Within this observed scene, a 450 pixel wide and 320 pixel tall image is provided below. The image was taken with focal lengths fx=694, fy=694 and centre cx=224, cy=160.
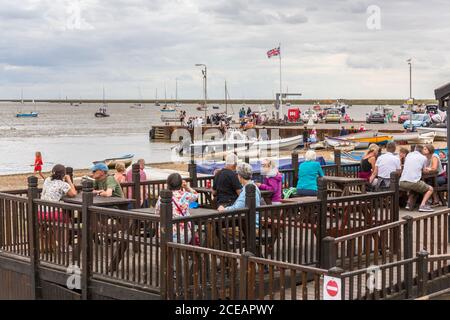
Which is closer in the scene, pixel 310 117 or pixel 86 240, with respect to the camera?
pixel 86 240

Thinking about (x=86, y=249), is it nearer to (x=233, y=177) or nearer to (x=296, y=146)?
(x=233, y=177)

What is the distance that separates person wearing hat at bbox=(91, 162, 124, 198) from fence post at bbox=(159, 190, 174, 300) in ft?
12.7

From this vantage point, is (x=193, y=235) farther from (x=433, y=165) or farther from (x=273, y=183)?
(x=433, y=165)

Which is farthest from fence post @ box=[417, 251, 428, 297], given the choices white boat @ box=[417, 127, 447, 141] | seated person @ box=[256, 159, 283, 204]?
white boat @ box=[417, 127, 447, 141]

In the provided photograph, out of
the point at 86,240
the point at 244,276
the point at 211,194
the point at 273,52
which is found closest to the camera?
the point at 244,276

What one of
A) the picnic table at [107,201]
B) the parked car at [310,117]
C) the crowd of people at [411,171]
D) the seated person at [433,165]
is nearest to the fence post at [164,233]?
the picnic table at [107,201]

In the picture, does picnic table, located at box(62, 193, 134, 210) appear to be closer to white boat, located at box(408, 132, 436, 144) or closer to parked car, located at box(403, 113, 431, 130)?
white boat, located at box(408, 132, 436, 144)

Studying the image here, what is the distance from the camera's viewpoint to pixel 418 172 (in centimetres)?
1572

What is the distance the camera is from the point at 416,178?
15734 mm

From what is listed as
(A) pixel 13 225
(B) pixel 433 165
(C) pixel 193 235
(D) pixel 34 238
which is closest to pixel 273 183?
(C) pixel 193 235

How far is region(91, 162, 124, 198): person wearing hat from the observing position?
499 inches

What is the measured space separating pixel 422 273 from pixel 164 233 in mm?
3588

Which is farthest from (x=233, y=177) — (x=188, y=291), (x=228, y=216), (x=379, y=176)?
(x=379, y=176)

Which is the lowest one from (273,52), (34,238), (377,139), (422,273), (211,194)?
(377,139)
